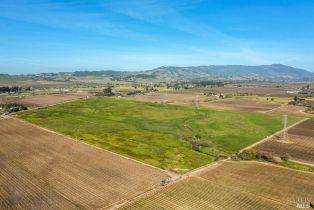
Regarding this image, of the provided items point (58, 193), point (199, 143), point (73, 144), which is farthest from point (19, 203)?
point (199, 143)

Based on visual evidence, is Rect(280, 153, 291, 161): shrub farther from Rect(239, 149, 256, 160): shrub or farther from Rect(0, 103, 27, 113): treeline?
Rect(0, 103, 27, 113): treeline

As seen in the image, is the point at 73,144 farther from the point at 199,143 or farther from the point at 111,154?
the point at 199,143

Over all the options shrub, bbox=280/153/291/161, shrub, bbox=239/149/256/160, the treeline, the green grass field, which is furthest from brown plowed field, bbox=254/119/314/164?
the treeline

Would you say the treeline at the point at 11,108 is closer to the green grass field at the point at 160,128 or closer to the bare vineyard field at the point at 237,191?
the green grass field at the point at 160,128

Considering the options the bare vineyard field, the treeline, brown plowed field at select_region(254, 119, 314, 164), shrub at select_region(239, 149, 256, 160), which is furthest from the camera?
the treeline

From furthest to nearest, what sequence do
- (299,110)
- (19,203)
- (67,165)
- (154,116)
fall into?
(299,110) < (154,116) < (67,165) < (19,203)

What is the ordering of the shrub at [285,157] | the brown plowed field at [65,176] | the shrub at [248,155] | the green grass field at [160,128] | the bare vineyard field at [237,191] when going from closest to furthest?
the bare vineyard field at [237,191], the brown plowed field at [65,176], the shrub at [285,157], the shrub at [248,155], the green grass field at [160,128]

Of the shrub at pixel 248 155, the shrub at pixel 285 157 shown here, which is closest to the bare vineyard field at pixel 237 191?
the shrub at pixel 248 155
